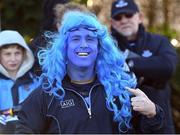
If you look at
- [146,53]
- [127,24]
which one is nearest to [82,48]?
[146,53]

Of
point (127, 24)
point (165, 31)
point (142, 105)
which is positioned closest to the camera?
point (142, 105)

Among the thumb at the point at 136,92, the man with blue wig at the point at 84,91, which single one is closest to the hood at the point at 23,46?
the man with blue wig at the point at 84,91

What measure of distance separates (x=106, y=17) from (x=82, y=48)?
5367 mm

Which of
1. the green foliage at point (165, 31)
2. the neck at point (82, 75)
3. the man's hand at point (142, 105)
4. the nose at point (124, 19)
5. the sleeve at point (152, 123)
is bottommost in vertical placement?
the green foliage at point (165, 31)

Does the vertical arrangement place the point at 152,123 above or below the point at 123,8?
below

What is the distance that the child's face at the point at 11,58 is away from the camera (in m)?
4.63

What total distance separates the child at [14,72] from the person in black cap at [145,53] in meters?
0.76

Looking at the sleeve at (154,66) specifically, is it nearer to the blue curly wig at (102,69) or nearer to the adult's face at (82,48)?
the blue curly wig at (102,69)

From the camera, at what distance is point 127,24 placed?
4887 millimetres

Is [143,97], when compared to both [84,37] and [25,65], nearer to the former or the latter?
[84,37]

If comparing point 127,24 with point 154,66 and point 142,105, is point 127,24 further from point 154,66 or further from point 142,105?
point 142,105

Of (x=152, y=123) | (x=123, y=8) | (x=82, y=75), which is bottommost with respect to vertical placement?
(x=152, y=123)

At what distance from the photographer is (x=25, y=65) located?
4625mm

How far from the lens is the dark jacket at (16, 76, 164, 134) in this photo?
11.0 ft
